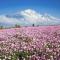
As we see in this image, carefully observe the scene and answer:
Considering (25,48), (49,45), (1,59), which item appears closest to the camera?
(1,59)

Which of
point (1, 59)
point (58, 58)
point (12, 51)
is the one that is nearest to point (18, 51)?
point (12, 51)

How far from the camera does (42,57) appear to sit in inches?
411

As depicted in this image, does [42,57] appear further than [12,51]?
No

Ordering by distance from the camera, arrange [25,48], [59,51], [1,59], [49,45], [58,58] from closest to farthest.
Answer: [58,58] → [1,59] → [59,51] → [25,48] → [49,45]

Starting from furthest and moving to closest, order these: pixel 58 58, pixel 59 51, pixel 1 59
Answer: pixel 59 51 < pixel 1 59 < pixel 58 58

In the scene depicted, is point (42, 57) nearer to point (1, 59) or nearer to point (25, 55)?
point (25, 55)

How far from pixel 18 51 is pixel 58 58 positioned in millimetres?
2374

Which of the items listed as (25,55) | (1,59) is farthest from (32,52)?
(1,59)

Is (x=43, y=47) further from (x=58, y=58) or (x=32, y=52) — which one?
(x=58, y=58)

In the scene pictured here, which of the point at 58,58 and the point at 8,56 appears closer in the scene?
the point at 58,58

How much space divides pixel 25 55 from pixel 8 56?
0.71m

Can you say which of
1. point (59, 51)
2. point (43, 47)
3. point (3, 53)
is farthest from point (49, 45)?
point (3, 53)

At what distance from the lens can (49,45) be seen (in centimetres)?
1326

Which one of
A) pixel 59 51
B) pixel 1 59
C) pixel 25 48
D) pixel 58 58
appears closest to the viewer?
pixel 58 58
